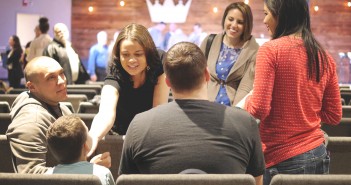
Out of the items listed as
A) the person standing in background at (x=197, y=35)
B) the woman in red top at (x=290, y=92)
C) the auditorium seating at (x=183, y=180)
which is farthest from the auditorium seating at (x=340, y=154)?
the person standing in background at (x=197, y=35)

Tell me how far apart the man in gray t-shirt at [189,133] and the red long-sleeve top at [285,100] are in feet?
1.40

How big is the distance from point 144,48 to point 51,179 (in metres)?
1.42

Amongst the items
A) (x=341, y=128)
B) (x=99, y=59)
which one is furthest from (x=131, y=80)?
(x=99, y=59)

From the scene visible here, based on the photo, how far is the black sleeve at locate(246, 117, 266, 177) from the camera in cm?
223

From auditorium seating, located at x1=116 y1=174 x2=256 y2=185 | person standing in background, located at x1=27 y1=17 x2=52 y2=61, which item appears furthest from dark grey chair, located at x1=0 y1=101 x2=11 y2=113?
person standing in background, located at x1=27 y1=17 x2=52 y2=61

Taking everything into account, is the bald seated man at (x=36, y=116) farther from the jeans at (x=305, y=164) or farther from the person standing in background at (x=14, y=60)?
the person standing in background at (x=14, y=60)

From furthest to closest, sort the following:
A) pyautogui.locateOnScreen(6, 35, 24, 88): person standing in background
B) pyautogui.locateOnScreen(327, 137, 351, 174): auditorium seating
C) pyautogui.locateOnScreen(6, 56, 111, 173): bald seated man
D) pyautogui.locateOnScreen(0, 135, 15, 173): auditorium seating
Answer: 1. pyautogui.locateOnScreen(6, 35, 24, 88): person standing in background
2. pyautogui.locateOnScreen(327, 137, 351, 174): auditorium seating
3. pyautogui.locateOnScreen(0, 135, 15, 173): auditorium seating
4. pyautogui.locateOnScreen(6, 56, 111, 173): bald seated man

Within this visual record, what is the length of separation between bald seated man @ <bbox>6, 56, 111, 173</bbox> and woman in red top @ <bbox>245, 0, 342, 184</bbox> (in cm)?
73

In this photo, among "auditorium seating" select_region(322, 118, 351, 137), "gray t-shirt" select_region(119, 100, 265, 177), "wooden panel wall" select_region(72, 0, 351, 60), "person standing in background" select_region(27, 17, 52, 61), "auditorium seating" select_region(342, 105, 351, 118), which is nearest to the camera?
"gray t-shirt" select_region(119, 100, 265, 177)

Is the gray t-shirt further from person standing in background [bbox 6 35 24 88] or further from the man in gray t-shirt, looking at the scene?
person standing in background [bbox 6 35 24 88]

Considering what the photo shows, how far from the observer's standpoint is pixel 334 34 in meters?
16.8

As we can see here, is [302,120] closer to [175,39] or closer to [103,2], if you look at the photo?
[175,39]

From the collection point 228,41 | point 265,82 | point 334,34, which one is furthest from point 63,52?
point 334,34

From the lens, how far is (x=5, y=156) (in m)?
2.89
